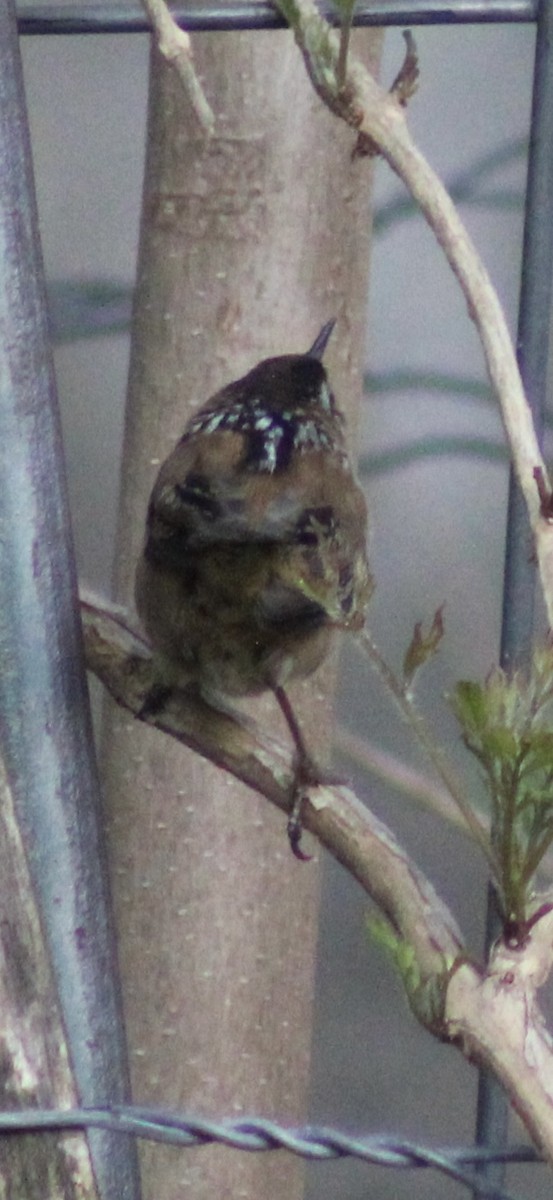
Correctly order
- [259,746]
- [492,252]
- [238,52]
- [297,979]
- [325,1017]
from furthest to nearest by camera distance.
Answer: [325,1017] < [492,252] < [297,979] < [238,52] < [259,746]

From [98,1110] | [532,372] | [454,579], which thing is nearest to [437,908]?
[98,1110]

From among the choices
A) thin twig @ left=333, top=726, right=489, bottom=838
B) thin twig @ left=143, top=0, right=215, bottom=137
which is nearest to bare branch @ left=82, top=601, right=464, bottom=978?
thin twig @ left=143, top=0, right=215, bottom=137

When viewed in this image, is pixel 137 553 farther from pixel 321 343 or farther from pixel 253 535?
pixel 253 535

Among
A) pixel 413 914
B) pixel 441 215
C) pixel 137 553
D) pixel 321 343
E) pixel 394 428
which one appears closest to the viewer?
pixel 413 914

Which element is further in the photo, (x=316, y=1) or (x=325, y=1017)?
(x=325, y=1017)

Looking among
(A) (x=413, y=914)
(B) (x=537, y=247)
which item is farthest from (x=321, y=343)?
(A) (x=413, y=914)

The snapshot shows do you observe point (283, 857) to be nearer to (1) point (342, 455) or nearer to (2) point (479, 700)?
(1) point (342, 455)
